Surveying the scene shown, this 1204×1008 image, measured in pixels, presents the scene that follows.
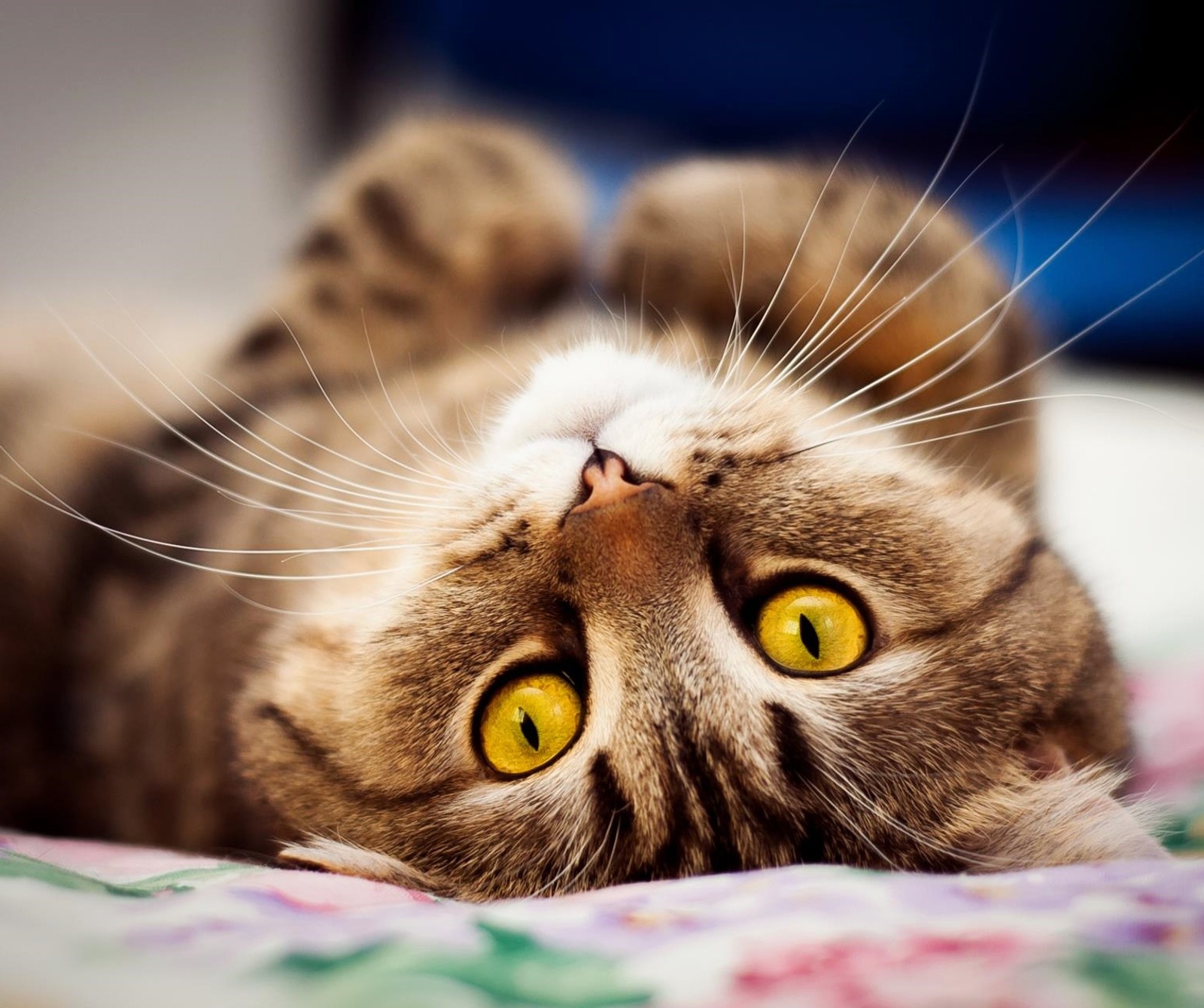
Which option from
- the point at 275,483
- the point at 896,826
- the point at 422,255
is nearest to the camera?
the point at 896,826

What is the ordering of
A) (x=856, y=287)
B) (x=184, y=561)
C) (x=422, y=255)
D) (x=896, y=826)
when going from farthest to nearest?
(x=422, y=255)
(x=184, y=561)
(x=856, y=287)
(x=896, y=826)

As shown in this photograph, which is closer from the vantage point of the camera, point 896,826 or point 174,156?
point 896,826

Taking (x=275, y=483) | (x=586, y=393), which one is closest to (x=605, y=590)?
(x=586, y=393)

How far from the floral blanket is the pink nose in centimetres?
31

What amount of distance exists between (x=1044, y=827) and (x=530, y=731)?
45 centimetres

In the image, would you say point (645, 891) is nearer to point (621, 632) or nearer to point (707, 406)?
point (621, 632)

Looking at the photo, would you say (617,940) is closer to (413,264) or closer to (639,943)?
(639,943)

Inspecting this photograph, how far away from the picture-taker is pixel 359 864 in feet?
2.69

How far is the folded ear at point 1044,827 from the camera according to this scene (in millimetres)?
791

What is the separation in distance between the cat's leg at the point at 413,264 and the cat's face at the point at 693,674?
1.88 feet

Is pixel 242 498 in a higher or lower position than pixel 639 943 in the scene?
higher

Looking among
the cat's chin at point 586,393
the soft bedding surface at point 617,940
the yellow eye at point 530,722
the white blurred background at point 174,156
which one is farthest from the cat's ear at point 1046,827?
the white blurred background at point 174,156

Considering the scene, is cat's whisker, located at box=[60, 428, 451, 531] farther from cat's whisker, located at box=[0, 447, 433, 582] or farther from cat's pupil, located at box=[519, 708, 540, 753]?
cat's pupil, located at box=[519, 708, 540, 753]

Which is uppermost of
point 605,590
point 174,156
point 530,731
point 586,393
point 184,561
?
point 174,156
